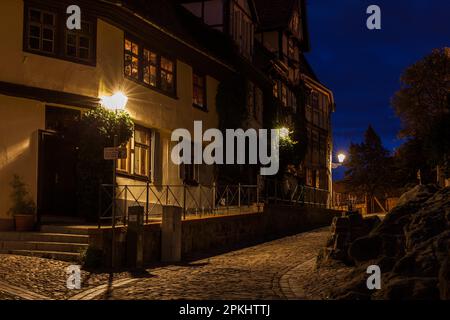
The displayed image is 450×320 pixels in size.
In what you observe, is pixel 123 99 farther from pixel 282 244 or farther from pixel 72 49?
pixel 282 244

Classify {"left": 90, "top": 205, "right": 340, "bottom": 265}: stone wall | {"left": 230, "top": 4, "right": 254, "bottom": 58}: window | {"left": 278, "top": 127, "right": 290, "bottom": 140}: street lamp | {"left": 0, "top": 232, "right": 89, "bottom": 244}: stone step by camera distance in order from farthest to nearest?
{"left": 278, "top": 127, "right": 290, "bottom": 140}: street lamp
{"left": 230, "top": 4, "right": 254, "bottom": 58}: window
{"left": 0, "top": 232, "right": 89, "bottom": 244}: stone step
{"left": 90, "top": 205, "right": 340, "bottom": 265}: stone wall

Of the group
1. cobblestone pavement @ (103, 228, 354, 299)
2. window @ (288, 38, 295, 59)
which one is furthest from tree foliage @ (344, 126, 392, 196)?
cobblestone pavement @ (103, 228, 354, 299)

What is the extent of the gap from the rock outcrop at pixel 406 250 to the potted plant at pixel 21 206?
7.62 metres

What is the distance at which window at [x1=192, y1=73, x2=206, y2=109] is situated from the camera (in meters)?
25.2

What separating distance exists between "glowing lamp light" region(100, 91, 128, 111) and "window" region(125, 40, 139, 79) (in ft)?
6.06

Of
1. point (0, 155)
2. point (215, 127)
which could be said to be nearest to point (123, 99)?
point (0, 155)

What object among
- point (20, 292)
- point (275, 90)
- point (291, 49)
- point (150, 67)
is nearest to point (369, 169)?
point (291, 49)

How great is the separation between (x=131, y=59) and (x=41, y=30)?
335 cm

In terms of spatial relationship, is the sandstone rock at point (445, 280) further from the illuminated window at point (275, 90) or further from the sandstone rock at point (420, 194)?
the illuminated window at point (275, 90)

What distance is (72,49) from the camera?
18703mm

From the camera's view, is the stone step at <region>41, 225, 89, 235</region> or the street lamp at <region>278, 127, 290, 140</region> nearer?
the stone step at <region>41, 225, 89, 235</region>

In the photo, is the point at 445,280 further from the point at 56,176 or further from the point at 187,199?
the point at 187,199

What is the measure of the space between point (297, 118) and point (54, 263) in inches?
1057

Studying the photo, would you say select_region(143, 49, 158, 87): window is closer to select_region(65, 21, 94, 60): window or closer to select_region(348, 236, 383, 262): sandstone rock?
select_region(65, 21, 94, 60): window
